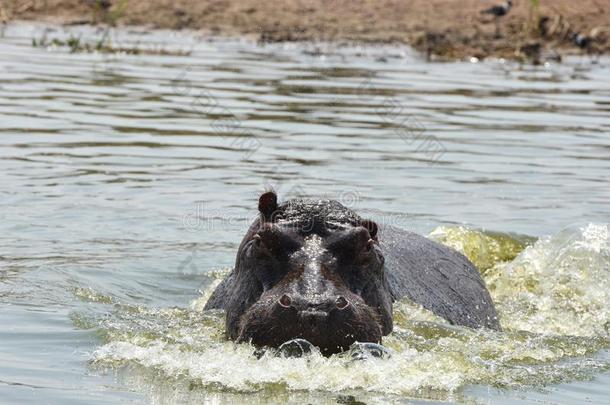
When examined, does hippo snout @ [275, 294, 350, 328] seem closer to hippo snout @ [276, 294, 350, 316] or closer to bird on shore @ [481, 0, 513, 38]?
hippo snout @ [276, 294, 350, 316]

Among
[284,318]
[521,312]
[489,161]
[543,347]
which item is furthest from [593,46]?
[284,318]

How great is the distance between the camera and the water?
7.24m

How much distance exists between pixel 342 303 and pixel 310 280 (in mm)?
230

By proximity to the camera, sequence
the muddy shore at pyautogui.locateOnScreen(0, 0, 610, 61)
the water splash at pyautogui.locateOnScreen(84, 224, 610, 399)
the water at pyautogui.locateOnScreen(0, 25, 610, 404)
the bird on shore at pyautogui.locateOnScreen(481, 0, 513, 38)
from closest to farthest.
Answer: the water splash at pyautogui.locateOnScreen(84, 224, 610, 399), the water at pyautogui.locateOnScreen(0, 25, 610, 404), the muddy shore at pyautogui.locateOnScreen(0, 0, 610, 61), the bird on shore at pyautogui.locateOnScreen(481, 0, 513, 38)

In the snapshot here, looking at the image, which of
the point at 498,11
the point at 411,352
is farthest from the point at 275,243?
the point at 498,11

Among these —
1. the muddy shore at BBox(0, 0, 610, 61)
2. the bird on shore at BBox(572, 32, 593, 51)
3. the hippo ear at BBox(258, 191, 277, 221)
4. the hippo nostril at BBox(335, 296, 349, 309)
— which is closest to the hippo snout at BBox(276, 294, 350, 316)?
the hippo nostril at BBox(335, 296, 349, 309)

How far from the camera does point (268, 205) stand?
7.41 meters

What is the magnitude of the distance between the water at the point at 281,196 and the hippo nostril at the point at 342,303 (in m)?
0.26

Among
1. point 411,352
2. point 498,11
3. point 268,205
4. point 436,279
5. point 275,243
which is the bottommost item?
point 498,11

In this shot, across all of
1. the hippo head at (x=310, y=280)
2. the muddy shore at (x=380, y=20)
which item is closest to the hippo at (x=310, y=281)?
the hippo head at (x=310, y=280)

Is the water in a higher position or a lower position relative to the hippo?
lower

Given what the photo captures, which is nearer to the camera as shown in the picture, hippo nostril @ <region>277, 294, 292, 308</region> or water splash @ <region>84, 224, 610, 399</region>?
hippo nostril @ <region>277, 294, 292, 308</region>

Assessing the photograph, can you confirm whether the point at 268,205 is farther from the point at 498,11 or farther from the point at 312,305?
the point at 498,11

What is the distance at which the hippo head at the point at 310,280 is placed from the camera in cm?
666
